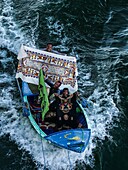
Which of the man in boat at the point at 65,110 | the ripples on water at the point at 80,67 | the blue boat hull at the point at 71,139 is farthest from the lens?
the ripples on water at the point at 80,67

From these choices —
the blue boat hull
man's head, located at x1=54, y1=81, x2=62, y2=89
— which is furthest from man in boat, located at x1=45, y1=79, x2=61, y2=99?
the blue boat hull

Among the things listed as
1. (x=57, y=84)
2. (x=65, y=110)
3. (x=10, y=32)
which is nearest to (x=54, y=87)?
(x=57, y=84)

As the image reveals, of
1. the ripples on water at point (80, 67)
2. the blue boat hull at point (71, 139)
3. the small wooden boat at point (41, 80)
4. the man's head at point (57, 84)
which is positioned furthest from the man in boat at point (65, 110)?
the ripples on water at point (80, 67)

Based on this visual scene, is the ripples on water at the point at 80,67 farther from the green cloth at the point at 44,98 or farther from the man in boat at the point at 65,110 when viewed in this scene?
the green cloth at the point at 44,98

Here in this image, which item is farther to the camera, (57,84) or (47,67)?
(47,67)

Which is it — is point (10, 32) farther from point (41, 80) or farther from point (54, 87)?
point (41, 80)

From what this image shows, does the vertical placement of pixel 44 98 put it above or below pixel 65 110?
above

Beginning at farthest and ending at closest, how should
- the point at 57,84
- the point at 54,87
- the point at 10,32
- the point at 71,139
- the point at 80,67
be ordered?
the point at 10,32 → the point at 80,67 → the point at 57,84 → the point at 54,87 → the point at 71,139

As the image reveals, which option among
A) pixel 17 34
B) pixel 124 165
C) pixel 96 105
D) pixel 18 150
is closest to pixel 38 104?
pixel 18 150
